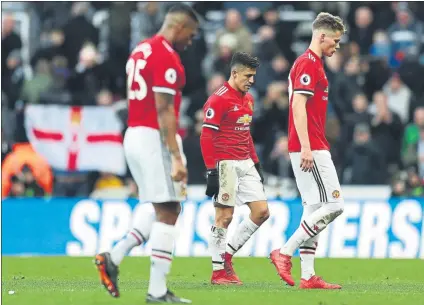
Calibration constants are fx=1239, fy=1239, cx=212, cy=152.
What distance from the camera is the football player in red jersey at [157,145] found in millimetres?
10406

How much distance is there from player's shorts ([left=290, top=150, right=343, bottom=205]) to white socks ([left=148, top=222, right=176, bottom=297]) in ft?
7.79

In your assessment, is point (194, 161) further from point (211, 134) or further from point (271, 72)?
point (211, 134)

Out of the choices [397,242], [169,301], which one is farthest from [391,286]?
[397,242]

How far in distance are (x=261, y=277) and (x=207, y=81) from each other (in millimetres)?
8202

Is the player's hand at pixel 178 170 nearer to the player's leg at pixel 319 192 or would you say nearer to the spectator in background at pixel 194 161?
the player's leg at pixel 319 192

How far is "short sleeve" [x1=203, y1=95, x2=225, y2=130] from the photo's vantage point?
1322cm

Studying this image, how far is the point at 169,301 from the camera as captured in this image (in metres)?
10.5

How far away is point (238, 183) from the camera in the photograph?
13.5 m

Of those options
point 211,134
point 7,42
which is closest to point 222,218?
point 211,134

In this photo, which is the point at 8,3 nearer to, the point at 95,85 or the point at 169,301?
the point at 95,85

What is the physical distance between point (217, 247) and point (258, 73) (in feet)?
30.5

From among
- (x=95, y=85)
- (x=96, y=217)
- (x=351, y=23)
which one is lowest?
(x=96, y=217)

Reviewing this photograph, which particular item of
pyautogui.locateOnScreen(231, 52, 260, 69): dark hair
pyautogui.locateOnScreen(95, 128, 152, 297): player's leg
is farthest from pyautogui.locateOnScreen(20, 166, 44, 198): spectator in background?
pyautogui.locateOnScreen(95, 128, 152, 297): player's leg

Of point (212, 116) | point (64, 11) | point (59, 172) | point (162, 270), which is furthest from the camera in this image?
point (64, 11)
